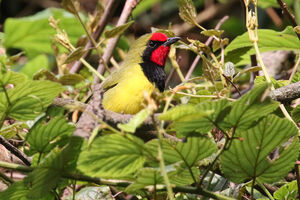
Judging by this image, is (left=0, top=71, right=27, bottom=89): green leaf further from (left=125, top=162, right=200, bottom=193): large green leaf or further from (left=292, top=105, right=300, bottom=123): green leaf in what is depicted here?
(left=292, top=105, right=300, bottom=123): green leaf

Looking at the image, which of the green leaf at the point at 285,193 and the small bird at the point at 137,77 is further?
the small bird at the point at 137,77

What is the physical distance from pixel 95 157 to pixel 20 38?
2.46m

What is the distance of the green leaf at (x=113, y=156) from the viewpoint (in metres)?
1.04

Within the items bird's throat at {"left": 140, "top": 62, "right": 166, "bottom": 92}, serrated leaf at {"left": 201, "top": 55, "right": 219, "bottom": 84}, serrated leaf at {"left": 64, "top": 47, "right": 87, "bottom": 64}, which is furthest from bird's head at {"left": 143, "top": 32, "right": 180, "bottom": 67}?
A: serrated leaf at {"left": 201, "top": 55, "right": 219, "bottom": 84}

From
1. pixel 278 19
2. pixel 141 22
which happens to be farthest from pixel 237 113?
pixel 141 22

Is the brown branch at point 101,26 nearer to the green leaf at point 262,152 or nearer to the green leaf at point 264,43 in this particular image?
the green leaf at point 264,43

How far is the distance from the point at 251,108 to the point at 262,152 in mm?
133

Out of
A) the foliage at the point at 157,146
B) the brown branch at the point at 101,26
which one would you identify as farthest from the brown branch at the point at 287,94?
the brown branch at the point at 101,26

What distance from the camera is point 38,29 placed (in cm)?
336

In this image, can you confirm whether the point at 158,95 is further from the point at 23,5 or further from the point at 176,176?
the point at 23,5

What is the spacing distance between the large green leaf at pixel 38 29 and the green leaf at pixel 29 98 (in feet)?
6.81

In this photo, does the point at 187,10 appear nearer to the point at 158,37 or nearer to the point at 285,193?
the point at 285,193

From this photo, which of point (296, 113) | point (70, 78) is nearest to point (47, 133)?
point (296, 113)

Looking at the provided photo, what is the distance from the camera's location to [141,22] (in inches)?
189
